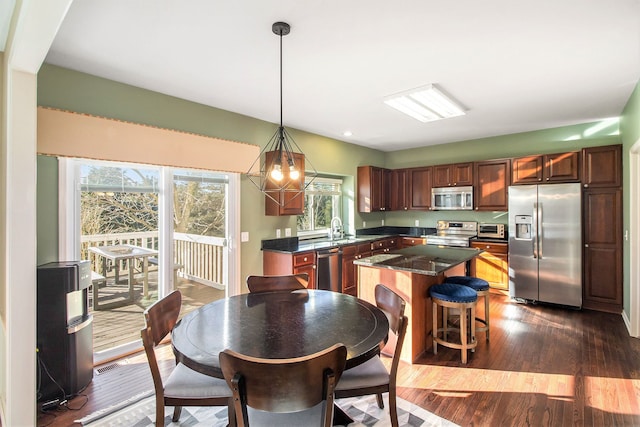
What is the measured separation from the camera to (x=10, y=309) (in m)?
1.88

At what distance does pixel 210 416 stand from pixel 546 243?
4.52 metres

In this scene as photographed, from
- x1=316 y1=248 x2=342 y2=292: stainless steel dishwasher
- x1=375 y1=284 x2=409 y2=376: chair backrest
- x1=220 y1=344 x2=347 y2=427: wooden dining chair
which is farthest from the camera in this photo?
x1=316 y1=248 x2=342 y2=292: stainless steel dishwasher

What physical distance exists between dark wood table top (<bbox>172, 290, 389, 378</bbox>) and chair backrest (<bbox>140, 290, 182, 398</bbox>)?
12 centimetres

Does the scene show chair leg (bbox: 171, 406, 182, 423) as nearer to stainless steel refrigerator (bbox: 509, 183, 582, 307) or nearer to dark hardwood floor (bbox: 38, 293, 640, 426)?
dark hardwood floor (bbox: 38, 293, 640, 426)

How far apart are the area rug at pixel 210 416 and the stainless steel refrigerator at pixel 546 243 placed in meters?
3.24

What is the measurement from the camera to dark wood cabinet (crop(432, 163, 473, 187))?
5387 millimetres

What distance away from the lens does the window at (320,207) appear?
17.6 ft

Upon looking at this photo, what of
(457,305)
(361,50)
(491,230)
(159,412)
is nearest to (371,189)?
(491,230)

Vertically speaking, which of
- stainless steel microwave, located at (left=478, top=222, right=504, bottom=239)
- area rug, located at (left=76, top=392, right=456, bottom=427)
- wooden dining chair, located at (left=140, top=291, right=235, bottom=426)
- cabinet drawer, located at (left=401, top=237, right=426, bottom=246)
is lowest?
area rug, located at (left=76, top=392, right=456, bottom=427)

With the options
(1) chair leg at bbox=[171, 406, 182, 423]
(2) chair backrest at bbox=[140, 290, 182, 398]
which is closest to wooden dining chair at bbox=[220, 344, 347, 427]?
(2) chair backrest at bbox=[140, 290, 182, 398]

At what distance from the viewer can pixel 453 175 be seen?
5555 millimetres

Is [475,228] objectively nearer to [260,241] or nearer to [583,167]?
[583,167]

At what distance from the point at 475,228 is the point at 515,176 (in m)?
1.10

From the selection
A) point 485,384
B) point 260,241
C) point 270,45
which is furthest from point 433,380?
point 270,45
